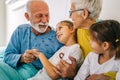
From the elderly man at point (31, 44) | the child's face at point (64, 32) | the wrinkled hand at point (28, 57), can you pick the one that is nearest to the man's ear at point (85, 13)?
the child's face at point (64, 32)

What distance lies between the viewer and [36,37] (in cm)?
154

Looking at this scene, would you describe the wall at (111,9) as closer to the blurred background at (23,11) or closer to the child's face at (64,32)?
the blurred background at (23,11)

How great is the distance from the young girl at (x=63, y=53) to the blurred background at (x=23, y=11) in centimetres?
38

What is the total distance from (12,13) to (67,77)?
3.29 meters

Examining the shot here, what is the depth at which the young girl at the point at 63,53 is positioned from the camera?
1.26m

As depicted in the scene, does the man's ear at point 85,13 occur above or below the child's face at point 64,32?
above

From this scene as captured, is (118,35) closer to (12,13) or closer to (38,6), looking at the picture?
(38,6)

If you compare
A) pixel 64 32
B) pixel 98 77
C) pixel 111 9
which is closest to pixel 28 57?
pixel 64 32

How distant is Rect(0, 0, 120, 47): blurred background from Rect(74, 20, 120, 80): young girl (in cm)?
47

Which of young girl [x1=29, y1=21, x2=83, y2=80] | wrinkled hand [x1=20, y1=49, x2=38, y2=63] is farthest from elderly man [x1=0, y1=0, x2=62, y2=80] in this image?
young girl [x1=29, y1=21, x2=83, y2=80]

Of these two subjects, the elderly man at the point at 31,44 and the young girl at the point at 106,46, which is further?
the elderly man at the point at 31,44

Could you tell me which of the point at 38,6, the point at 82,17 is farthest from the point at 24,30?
the point at 82,17

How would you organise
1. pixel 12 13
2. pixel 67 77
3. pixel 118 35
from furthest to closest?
pixel 12 13 → pixel 67 77 → pixel 118 35

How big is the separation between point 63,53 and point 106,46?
1.03 feet
